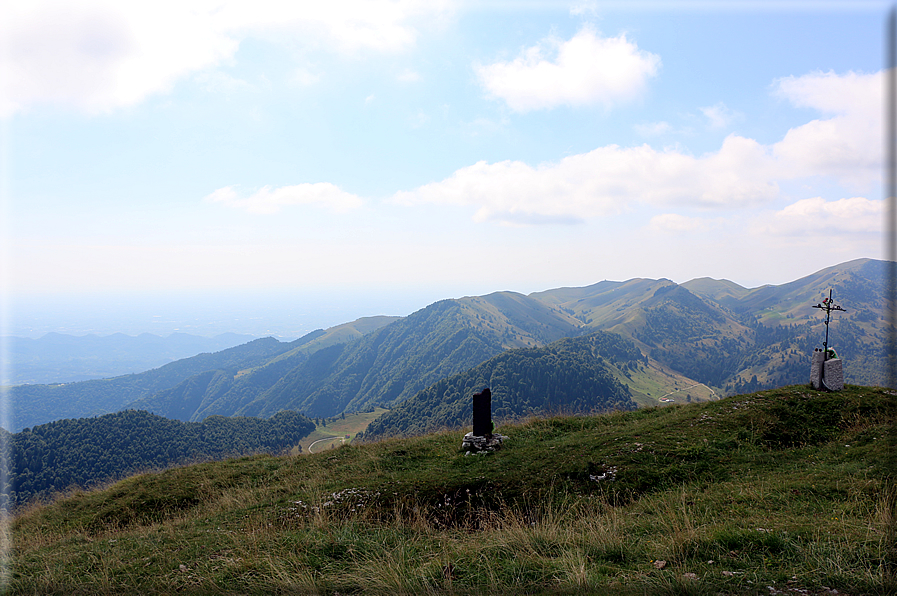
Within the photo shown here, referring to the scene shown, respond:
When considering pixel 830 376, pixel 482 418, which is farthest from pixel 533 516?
pixel 830 376

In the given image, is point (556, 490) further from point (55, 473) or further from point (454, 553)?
point (55, 473)

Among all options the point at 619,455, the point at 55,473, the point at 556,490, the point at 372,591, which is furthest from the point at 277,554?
the point at 55,473

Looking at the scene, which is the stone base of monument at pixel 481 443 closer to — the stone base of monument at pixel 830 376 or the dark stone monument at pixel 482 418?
the dark stone monument at pixel 482 418

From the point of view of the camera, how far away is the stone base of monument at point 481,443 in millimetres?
13414

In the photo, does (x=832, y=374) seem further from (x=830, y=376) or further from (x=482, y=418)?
(x=482, y=418)

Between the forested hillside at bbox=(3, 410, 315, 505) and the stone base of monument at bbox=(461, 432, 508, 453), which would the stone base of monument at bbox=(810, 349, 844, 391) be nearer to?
the stone base of monument at bbox=(461, 432, 508, 453)

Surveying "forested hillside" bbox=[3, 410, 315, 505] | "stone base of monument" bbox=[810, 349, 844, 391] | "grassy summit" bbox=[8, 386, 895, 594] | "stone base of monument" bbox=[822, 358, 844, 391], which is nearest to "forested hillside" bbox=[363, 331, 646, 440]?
"forested hillside" bbox=[3, 410, 315, 505]

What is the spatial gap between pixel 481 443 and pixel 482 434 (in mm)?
402

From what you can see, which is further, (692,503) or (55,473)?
(55,473)

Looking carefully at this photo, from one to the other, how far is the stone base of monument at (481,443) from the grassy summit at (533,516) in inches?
21.0

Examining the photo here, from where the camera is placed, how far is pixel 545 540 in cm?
611

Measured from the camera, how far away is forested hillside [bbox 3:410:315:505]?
85.5 m

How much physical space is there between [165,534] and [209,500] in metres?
3.99

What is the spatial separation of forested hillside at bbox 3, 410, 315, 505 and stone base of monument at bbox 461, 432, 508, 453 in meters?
76.4
